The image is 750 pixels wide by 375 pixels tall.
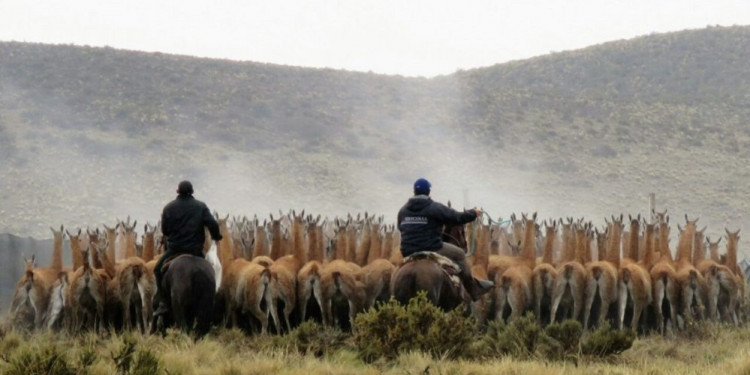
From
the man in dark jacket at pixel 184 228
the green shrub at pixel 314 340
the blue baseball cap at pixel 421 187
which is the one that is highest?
the blue baseball cap at pixel 421 187

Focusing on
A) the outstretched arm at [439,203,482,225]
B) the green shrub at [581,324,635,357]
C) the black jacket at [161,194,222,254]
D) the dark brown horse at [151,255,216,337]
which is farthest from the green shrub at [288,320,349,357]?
the green shrub at [581,324,635,357]

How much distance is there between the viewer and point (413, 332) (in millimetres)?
13141

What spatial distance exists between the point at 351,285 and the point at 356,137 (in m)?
42.7

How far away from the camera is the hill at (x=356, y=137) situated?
49.9 metres

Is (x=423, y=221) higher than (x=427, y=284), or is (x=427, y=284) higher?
(x=423, y=221)

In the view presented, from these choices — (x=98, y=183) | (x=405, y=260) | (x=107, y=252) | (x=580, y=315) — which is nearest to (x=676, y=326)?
(x=580, y=315)

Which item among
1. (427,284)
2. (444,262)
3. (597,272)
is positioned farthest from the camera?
(597,272)

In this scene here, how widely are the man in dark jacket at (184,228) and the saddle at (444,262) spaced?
8.62 feet

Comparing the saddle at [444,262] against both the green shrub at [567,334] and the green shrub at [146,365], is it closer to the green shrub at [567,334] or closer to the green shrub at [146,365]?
the green shrub at [567,334]

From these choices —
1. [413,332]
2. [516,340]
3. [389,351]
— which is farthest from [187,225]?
[516,340]

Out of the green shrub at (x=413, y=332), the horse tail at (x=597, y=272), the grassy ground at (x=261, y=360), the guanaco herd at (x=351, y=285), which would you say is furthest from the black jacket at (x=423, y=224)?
the horse tail at (x=597, y=272)

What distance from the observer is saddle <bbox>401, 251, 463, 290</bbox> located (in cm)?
1459

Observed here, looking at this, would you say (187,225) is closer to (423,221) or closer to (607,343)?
(423,221)

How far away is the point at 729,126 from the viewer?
62.2 meters
